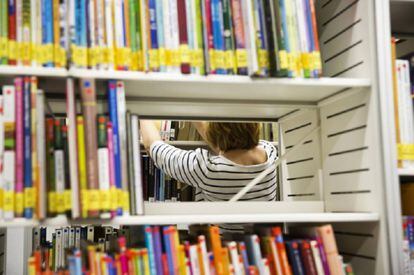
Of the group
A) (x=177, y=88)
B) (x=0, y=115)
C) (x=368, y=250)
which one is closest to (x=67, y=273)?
(x=0, y=115)

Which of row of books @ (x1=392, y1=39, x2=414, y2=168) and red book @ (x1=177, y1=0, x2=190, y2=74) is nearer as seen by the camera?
red book @ (x1=177, y1=0, x2=190, y2=74)

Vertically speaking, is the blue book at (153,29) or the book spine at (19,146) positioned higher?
the blue book at (153,29)

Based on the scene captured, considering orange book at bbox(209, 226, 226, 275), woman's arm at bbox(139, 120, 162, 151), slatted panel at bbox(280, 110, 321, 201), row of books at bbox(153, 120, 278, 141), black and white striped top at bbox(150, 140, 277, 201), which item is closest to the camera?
orange book at bbox(209, 226, 226, 275)

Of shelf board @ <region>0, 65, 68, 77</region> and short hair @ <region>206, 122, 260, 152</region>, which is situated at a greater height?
shelf board @ <region>0, 65, 68, 77</region>

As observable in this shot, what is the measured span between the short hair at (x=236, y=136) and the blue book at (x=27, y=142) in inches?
42.3

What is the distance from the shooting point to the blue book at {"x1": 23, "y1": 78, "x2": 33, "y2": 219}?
1237 millimetres

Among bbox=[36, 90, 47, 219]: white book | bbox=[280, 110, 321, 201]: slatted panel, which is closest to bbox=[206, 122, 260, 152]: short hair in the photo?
bbox=[280, 110, 321, 201]: slatted panel

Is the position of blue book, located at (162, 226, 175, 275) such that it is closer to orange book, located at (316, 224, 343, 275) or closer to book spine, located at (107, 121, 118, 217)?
book spine, located at (107, 121, 118, 217)

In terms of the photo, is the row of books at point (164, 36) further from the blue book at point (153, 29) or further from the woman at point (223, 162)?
the woman at point (223, 162)

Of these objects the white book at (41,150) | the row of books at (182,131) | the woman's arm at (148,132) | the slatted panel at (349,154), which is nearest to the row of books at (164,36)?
the white book at (41,150)

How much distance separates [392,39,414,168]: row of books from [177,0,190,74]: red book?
64cm

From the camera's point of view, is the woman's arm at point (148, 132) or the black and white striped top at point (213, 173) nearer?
the black and white striped top at point (213, 173)

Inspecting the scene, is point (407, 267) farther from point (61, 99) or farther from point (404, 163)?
point (61, 99)

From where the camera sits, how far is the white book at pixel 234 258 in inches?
52.9
